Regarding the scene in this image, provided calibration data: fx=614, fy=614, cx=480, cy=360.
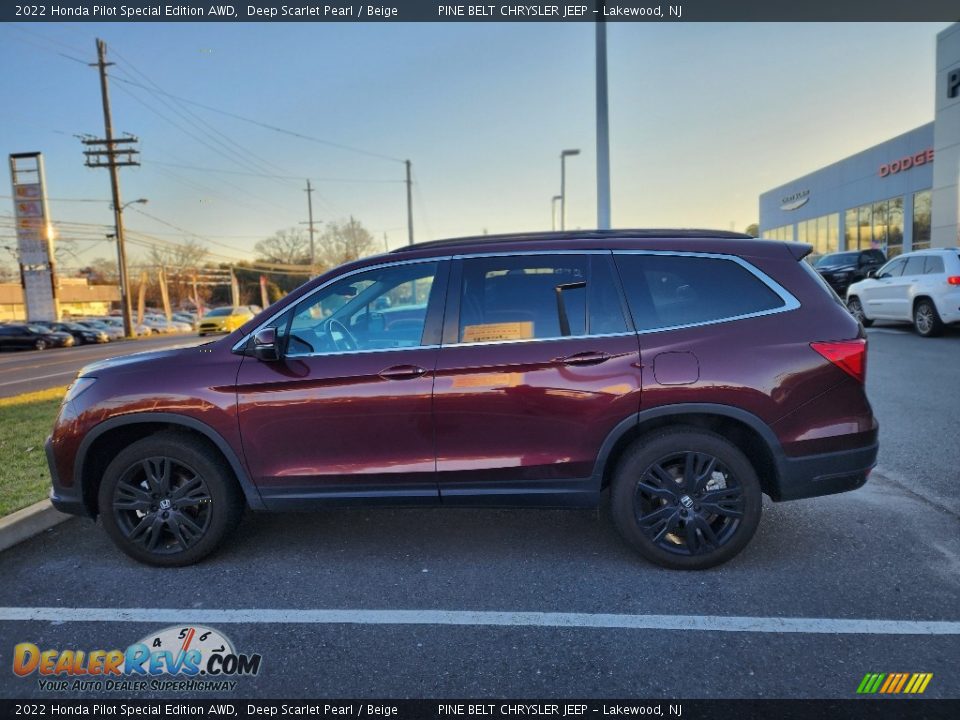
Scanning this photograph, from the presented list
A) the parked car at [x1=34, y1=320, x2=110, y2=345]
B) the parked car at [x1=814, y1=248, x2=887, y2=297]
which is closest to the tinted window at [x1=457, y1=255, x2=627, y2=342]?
the parked car at [x1=814, y1=248, x2=887, y2=297]

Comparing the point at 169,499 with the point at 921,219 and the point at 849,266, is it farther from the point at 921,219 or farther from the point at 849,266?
the point at 921,219

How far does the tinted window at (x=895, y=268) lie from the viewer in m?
13.7

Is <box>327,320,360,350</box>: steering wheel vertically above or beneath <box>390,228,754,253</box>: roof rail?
beneath

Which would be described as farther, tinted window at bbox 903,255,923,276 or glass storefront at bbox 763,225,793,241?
glass storefront at bbox 763,225,793,241

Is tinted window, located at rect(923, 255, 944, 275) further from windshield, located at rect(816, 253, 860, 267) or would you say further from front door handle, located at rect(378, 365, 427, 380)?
front door handle, located at rect(378, 365, 427, 380)

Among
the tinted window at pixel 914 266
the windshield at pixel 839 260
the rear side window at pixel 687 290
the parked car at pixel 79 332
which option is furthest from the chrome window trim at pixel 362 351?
the parked car at pixel 79 332

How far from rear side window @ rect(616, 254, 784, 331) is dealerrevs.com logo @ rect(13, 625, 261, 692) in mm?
2627

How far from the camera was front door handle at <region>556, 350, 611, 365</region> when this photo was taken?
333 cm

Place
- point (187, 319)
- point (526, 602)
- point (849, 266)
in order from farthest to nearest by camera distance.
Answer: point (187, 319)
point (849, 266)
point (526, 602)

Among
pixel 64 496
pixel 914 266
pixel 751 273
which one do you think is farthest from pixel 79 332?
pixel 751 273

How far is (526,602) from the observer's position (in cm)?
315

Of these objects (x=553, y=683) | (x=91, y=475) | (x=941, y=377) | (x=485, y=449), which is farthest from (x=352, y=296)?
(x=941, y=377)

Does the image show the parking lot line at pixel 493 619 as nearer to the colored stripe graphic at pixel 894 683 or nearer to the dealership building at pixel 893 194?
the colored stripe graphic at pixel 894 683

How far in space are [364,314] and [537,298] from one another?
1.09 meters
